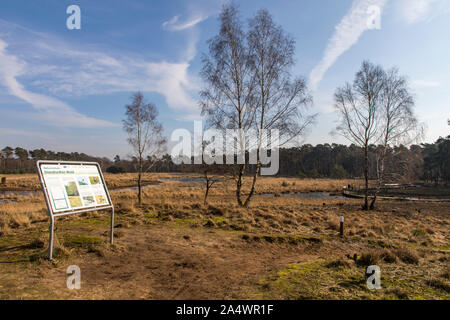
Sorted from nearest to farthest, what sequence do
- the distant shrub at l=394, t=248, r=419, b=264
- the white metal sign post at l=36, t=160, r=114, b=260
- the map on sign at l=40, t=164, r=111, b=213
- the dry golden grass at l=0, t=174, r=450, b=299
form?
the dry golden grass at l=0, t=174, r=450, b=299
the white metal sign post at l=36, t=160, r=114, b=260
the map on sign at l=40, t=164, r=111, b=213
the distant shrub at l=394, t=248, r=419, b=264

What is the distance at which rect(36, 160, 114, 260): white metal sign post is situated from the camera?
209 inches

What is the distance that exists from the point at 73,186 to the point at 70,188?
0.34ft

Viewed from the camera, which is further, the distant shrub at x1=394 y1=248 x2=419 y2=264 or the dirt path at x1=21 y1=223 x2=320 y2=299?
the distant shrub at x1=394 y1=248 x2=419 y2=264

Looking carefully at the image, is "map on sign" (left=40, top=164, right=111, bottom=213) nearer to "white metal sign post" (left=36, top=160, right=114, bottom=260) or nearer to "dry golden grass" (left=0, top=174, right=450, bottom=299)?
"white metal sign post" (left=36, top=160, right=114, bottom=260)

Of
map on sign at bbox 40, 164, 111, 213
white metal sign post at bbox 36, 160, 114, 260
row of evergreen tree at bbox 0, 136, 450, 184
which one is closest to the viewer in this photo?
white metal sign post at bbox 36, 160, 114, 260

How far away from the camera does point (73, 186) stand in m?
6.05

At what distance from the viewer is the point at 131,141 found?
20266mm

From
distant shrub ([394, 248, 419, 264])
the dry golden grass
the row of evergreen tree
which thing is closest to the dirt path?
the dry golden grass

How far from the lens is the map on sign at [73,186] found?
543cm

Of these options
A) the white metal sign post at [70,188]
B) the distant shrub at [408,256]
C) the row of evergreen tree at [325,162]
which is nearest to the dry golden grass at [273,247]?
the distant shrub at [408,256]

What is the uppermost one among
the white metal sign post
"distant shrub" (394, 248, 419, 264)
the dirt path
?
the white metal sign post

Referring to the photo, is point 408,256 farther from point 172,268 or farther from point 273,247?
point 172,268
